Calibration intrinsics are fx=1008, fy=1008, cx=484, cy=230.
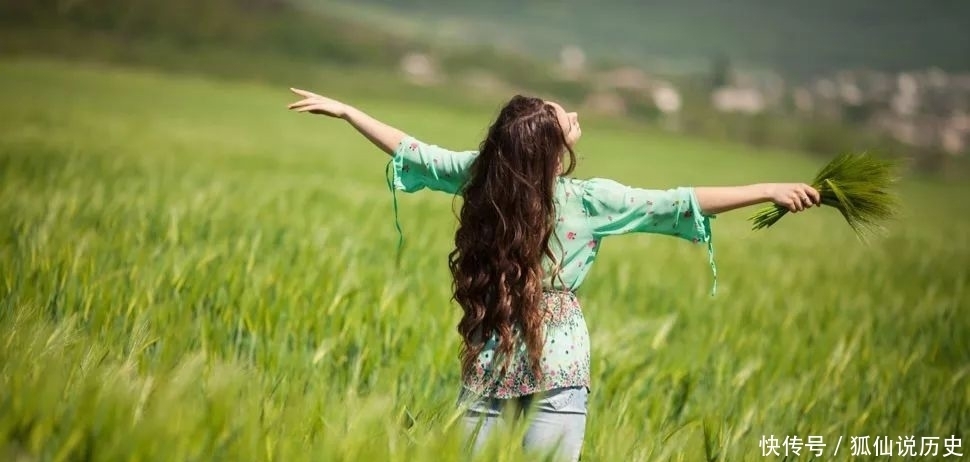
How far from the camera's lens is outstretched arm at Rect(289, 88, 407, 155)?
271cm

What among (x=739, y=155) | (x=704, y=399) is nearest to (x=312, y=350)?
(x=704, y=399)

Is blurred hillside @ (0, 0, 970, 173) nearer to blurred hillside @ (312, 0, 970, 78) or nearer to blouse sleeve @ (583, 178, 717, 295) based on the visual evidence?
blurred hillside @ (312, 0, 970, 78)

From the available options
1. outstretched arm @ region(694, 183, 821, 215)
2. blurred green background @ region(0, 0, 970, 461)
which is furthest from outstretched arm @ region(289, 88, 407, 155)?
outstretched arm @ region(694, 183, 821, 215)

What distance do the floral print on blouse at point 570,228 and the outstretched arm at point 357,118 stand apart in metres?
0.04

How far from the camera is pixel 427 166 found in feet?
9.02

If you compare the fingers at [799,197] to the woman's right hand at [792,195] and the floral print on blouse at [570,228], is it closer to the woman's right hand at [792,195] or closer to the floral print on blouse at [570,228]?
the woman's right hand at [792,195]

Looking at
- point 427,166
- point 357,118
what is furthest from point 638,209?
point 357,118

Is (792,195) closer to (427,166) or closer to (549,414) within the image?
(549,414)

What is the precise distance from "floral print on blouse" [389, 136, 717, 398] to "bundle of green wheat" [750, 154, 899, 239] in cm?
35

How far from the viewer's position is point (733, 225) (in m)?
14.1

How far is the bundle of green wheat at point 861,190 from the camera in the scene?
280 centimetres

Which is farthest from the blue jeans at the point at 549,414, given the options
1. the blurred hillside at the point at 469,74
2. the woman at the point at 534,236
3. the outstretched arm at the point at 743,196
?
the blurred hillside at the point at 469,74

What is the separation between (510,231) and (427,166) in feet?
1.10

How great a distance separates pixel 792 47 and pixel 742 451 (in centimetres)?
12872
